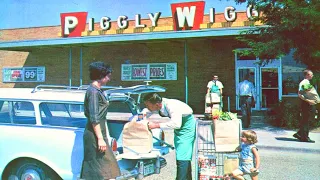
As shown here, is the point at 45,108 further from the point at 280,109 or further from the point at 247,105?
the point at 280,109

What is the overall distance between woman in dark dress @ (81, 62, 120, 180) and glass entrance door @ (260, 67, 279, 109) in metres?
16.1

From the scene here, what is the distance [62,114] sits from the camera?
5.88 m

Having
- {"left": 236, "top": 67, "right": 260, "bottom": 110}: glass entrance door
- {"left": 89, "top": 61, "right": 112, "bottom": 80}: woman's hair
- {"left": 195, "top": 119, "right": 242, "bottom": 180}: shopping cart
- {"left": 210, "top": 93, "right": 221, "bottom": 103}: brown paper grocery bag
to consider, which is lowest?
{"left": 195, "top": 119, "right": 242, "bottom": 180}: shopping cart

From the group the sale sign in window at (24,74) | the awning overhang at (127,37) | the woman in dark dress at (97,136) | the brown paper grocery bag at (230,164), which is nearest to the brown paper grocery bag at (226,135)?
the brown paper grocery bag at (230,164)

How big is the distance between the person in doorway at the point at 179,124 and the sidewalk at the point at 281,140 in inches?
A: 197

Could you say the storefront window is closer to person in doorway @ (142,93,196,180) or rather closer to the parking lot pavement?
the parking lot pavement

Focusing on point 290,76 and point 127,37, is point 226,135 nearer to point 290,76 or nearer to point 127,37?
point 127,37

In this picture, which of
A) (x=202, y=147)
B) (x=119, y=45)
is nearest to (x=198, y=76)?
(x=119, y=45)

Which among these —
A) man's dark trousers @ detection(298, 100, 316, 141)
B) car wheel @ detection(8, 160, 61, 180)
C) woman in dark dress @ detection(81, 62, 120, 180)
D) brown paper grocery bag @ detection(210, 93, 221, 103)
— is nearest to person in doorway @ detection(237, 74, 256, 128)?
brown paper grocery bag @ detection(210, 93, 221, 103)

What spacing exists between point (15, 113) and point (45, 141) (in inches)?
32.6

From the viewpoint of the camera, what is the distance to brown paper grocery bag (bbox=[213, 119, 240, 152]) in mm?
4922

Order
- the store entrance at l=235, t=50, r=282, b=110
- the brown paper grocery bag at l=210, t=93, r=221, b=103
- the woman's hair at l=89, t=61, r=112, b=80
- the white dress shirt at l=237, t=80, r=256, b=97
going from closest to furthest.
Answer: the woman's hair at l=89, t=61, r=112, b=80 < the white dress shirt at l=237, t=80, r=256, b=97 < the brown paper grocery bag at l=210, t=93, r=221, b=103 < the store entrance at l=235, t=50, r=282, b=110

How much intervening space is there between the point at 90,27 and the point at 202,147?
782 inches

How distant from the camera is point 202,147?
5.26 meters
